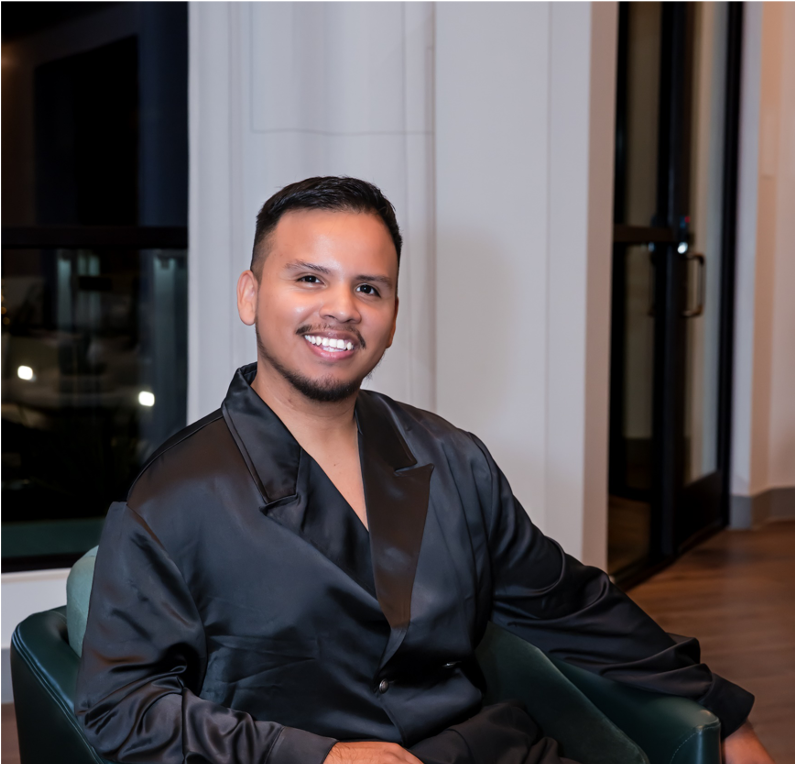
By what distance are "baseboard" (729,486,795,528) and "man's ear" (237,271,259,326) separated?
3611mm

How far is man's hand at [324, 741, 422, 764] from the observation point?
110 centimetres

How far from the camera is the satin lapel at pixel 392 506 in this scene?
4.06ft

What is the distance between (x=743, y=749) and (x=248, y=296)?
0.92m

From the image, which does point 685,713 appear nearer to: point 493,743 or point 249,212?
point 493,743

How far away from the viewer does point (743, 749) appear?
134 centimetres

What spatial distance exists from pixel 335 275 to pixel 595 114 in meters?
1.67

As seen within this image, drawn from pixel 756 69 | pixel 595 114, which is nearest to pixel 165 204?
pixel 595 114

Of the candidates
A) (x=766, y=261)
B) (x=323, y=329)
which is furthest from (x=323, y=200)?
(x=766, y=261)

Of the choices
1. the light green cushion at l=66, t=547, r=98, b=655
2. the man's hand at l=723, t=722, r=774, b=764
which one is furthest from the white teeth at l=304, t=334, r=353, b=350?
the man's hand at l=723, t=722, r=774, b=764

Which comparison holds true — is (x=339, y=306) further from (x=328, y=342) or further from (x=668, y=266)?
(x=668, y=266)

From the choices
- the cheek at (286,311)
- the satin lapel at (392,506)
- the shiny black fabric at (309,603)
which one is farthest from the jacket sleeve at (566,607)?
the cheek at (286,311)

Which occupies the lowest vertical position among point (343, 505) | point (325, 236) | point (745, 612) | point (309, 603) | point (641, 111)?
point (745, 612)

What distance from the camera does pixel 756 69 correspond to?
4.19 metres

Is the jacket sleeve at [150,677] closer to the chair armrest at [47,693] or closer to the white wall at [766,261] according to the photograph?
the chair armrest at [47,693]
